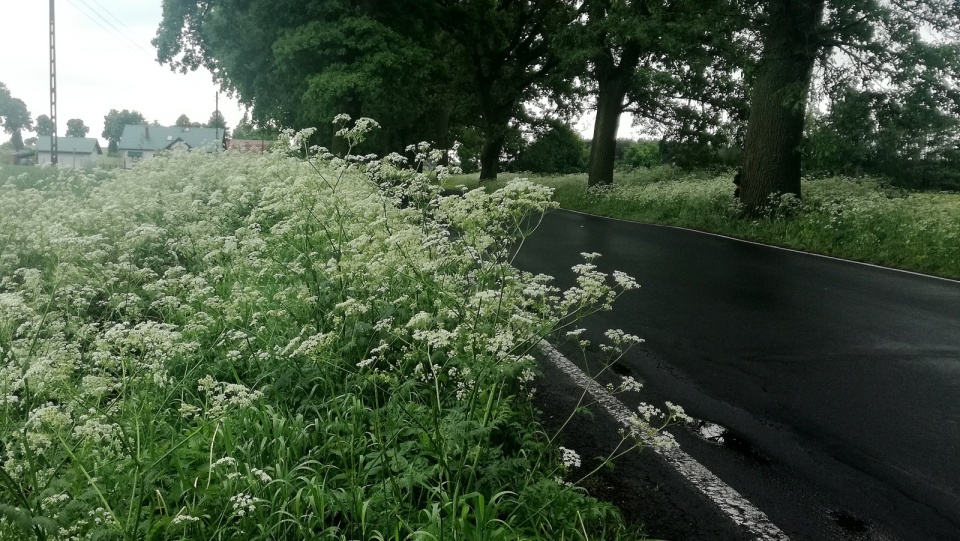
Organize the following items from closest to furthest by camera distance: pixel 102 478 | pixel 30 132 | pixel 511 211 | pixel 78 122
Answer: pixel 102 478, pixel 511 211, pixel 30 132, pixel 78 122

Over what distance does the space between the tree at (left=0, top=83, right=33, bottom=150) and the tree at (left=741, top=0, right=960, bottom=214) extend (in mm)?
118003

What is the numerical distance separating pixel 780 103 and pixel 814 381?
12.0 meters

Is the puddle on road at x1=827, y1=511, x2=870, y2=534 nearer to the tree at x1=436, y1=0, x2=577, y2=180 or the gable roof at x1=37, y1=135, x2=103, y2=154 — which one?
the tree at x1=436, y1=0, x2=577, y2=180

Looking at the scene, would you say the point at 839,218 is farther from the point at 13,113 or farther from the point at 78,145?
the point at 13,113

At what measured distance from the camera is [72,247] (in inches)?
193

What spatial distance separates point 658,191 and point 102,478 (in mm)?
20457

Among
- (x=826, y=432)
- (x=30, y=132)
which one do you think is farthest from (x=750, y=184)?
(x=30, y=132)

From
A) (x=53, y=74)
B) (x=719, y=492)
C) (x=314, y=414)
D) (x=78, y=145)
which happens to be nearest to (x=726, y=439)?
(x=719, y=492)

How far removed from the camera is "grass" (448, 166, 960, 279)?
11.7 meters

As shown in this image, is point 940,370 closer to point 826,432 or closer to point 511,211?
point 826,432

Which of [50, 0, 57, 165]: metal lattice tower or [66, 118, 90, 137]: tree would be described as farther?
[66, 118, 90, 137]: tree

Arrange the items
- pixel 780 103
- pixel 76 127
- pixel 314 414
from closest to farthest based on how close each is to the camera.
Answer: pixel 314 414 → pixel 780 103 → pixel 76 127

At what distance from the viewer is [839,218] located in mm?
14109

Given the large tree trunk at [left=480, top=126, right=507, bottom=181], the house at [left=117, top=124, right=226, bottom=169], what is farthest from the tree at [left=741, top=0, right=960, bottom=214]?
the house at [left=117, top=124, right=226, bottom=169]
